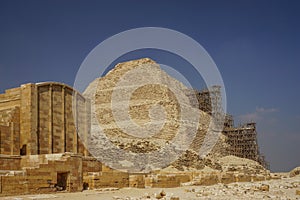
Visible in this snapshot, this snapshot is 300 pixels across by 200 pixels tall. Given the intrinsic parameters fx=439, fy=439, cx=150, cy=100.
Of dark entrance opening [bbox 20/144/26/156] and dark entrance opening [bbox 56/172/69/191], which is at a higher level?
dark entrance opening [bbox 20/144/26/156]

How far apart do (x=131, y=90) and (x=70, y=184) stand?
47533 millimetres

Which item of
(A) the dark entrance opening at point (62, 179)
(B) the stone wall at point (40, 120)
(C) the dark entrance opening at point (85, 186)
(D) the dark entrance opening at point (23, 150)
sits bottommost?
(C) the dark entrance opening at point (85, 186)

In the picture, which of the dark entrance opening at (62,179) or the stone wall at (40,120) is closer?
the dark entrance opening at (62,179)

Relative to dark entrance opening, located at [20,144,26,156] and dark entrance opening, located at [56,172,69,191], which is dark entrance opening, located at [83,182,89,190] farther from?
dark entrance opening, located at [20,144,26,156]

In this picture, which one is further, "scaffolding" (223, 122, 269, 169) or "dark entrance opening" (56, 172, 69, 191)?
"scaffolding" (223, 122, 269, 169)

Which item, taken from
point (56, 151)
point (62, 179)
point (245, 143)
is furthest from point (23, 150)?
point (245, 143)

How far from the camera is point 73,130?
906 inches

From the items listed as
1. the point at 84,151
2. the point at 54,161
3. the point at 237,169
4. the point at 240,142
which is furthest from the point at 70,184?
the point at 240,142

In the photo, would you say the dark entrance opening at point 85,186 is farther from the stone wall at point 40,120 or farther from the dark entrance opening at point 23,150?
the dark entrance opening at point 23,150

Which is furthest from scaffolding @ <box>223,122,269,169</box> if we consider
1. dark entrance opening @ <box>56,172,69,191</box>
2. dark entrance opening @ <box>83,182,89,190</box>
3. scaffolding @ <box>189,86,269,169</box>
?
dark entrance opening @ <box>56,172,69,191</box>

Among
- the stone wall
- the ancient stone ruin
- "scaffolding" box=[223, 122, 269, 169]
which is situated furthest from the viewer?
"scaffolding" box=[223, 122, 269, 169]

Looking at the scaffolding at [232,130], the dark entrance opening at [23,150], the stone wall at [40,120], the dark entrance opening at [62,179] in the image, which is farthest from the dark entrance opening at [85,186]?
the scaffolding at [232,130]

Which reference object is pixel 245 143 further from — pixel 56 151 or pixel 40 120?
pixel 40 120

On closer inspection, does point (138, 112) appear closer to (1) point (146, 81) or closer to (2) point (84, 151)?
(1) point (146, 81)
